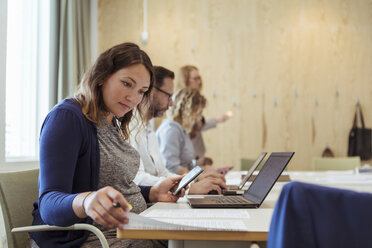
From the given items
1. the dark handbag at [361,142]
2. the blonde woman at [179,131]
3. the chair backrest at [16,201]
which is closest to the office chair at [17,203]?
the chair backrest at [16,201]

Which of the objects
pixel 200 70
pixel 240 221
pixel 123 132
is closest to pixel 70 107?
pixel 123 132

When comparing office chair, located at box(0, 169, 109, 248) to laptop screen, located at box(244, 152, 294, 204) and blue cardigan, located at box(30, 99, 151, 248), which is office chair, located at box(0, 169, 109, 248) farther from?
laptop screen, located at box(244, 152, 294, 204)

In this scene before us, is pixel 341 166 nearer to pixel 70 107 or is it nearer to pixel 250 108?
pixel 250 108

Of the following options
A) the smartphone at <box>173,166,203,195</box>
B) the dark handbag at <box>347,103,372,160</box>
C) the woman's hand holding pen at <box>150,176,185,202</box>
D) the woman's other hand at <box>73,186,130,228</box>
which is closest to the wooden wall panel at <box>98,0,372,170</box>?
the dark handbag at <box>347,103,372,160</box>

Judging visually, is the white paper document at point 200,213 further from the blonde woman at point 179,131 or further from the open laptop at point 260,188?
the blonde woman at point 179,131

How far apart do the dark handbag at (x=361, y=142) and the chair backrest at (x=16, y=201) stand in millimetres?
4193

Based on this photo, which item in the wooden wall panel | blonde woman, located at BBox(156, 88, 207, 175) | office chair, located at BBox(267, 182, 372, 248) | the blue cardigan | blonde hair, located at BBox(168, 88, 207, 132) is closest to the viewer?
office chair, located at BBox(267, 182, 372, 248)

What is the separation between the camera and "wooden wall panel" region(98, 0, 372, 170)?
4848mm

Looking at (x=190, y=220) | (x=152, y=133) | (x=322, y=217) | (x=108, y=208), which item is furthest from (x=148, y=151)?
(x=322, y=217)

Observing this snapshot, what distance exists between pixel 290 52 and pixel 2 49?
3559mm

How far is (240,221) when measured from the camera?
3.38 ft

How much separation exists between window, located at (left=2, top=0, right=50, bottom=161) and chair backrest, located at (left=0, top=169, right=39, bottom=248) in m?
1.60

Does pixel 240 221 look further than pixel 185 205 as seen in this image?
No

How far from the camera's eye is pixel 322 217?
646 millimetres
